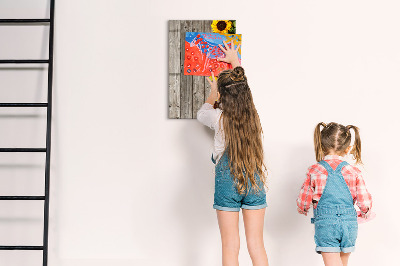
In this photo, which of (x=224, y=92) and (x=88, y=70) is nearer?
(x=224, y=92)

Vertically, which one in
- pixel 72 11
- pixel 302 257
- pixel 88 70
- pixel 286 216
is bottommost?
pixel 302 257

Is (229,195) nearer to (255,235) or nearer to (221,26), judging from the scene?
(255,235)

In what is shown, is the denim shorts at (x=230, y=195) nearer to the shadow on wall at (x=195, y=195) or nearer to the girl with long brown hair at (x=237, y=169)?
the girl with long brown hair at (x=237, y=169)

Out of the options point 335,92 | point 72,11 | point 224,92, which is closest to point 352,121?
point 335,92

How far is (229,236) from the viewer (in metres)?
2.70

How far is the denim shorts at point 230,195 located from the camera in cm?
264

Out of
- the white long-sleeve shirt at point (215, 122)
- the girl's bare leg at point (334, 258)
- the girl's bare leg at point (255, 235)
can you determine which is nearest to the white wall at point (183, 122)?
the white long-sleeve shirt at point (215, 122)

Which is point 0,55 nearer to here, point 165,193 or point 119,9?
point 119,9

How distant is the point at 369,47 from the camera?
3.19 metres

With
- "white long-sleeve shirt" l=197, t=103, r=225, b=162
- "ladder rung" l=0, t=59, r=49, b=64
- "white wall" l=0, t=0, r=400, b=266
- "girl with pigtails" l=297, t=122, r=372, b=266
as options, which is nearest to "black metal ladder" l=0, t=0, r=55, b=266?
"ladder rung" l=0, t=59, r=49, b=64

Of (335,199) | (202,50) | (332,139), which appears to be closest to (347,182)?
(335,199)

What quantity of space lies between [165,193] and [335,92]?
127cm

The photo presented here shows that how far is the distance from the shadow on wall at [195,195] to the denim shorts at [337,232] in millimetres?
800

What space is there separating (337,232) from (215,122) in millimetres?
882
